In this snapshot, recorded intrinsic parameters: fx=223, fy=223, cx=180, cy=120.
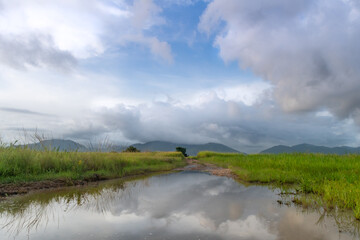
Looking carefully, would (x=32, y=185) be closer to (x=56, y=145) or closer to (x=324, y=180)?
(x=56, y=145)

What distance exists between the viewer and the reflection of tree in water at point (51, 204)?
4.38m

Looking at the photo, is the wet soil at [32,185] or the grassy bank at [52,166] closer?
the wet soil at [32,185]

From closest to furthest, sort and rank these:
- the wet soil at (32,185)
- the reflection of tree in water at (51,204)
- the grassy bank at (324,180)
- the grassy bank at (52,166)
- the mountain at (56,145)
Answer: the reflection of tree in water at (51,204), the grassy bank at (324,180), the wet soil at (32,185), the grassy bank at (52,166), the mountain at (56,145)

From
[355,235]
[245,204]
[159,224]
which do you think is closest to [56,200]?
[159,224]

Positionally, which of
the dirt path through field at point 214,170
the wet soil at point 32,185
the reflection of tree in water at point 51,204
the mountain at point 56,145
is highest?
the mountain at point 56,145

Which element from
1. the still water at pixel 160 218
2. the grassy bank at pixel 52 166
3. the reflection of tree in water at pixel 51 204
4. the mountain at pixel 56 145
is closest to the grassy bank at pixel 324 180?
the still water at pixel 160 218

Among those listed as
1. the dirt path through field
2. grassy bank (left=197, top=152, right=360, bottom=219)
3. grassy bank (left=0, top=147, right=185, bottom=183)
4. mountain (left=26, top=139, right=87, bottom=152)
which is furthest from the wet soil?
grassy bank (left=197, top=152, right=360, bottom=219)

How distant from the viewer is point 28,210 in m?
5.18

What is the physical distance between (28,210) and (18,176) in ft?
12.5

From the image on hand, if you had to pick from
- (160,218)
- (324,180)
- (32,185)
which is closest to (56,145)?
(32,185)

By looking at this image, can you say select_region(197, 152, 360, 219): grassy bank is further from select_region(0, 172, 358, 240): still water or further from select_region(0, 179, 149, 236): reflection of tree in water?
select_region(0, 179, 149, 236): reflection of tree in water

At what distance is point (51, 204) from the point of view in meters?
5.75

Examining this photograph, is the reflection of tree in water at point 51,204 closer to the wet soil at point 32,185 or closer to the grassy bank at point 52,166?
the wet soil at point 32,185

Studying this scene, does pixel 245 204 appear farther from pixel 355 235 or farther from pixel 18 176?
pixel 18 176
